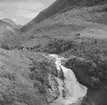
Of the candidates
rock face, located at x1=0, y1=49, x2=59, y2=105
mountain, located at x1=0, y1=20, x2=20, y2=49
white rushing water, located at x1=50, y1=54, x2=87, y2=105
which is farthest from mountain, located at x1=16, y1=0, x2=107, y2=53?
rock face, located at x1=0, y1=49, x2=59, y2=105

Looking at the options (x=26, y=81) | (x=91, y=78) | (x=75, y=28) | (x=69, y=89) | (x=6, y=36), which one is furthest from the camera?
(x=6, y=36)

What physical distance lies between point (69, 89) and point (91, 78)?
3.12 meters

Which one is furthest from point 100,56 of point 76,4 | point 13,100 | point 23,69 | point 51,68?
point 76,4

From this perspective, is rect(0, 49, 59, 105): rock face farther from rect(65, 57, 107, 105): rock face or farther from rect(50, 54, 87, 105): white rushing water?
rect(65, 57, 107, 105): rock face

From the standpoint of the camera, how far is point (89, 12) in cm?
7050

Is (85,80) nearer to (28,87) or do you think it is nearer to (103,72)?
(103,72)

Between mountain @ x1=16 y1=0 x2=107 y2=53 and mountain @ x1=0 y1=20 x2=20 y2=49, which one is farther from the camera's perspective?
mountain @ x1=0 y1=20 x2=20 y2=49

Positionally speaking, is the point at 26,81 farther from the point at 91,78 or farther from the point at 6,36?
the point at 6,36

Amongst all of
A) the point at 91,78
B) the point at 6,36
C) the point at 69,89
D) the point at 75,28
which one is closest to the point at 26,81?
the point at 69,89

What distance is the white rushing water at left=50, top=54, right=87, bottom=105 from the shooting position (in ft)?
85.4

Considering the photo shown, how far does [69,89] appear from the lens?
27250 millimetres

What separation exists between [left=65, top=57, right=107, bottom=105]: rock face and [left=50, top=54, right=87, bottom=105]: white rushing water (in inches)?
26.5

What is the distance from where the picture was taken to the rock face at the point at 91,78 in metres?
24.2

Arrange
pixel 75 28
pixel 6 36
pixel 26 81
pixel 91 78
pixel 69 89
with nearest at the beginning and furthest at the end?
1. pixel 26 81
2. pixel 91 78
3. pixel 69 89
4. pixel 75 28
5. pixel 6 36
